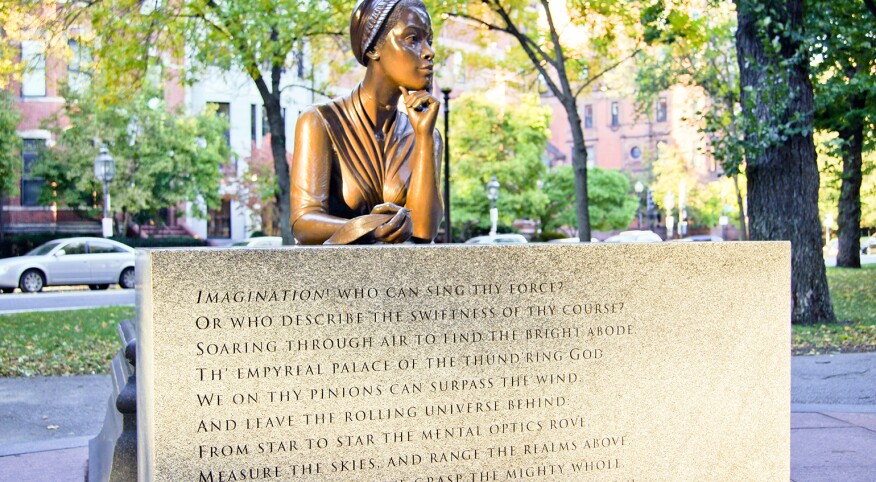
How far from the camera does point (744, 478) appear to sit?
488 cm

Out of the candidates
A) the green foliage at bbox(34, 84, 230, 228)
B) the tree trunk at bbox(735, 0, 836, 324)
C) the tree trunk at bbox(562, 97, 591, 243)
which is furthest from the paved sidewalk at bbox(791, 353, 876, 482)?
the green foliage at bbox(34, 84, 230, 228)

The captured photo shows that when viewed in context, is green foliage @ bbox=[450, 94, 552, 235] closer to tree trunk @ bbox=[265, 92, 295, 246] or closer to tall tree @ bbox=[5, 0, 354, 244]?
tree trunk @ bbox=[265, 92, 295, 246]

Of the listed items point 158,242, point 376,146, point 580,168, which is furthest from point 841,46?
point 158,242

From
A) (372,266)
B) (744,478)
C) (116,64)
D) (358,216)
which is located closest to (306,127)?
(358,216)

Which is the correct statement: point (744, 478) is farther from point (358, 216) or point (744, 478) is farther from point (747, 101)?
point (747, 101)

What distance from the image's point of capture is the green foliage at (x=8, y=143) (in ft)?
102

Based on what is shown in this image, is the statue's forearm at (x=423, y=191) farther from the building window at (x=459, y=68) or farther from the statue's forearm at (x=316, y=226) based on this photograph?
the building window at (x=459, y=68)

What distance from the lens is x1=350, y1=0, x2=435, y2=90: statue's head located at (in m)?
4.98

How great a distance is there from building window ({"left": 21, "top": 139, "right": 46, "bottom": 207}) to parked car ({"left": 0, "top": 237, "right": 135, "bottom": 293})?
11.7 meters

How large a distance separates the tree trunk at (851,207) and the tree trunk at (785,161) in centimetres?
1280

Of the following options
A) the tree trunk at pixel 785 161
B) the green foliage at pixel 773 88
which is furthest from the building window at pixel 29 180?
the green foliage at pixel 773 88

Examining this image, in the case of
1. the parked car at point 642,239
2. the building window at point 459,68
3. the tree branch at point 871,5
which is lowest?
the parked car at point 642,239

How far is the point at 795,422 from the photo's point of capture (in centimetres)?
750

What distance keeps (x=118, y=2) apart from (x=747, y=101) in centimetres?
1219
